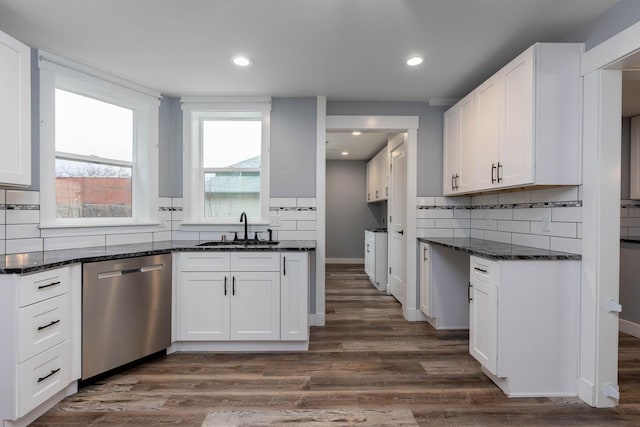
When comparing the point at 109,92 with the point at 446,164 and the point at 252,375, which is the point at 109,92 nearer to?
the point at 252,375

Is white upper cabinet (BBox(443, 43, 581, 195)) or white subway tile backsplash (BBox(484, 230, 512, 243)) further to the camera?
white subway tile backsplash (BBox(484, 230, 512, 243))

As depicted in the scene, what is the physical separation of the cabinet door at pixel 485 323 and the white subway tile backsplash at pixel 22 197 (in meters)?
3.27

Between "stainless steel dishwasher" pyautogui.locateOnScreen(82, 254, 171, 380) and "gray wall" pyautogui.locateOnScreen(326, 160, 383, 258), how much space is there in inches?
203

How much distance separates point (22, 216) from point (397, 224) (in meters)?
3.76

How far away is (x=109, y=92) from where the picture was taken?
9.62ft

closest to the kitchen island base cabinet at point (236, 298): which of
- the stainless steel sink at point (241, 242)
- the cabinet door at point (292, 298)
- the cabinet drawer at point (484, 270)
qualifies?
the cabinet door at point (292, 298)

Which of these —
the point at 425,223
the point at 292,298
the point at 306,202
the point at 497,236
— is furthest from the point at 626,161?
the point at 292,298

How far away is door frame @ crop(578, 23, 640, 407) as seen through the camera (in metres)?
1.98

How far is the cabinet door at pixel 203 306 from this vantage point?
109 inches

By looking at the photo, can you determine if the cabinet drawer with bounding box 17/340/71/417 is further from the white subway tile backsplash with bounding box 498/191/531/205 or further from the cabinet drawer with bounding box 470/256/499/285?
the white subway tile backsplash with bounding box 498/191/531/205

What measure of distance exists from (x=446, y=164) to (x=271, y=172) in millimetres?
1812

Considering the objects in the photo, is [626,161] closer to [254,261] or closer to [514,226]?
[514,226]

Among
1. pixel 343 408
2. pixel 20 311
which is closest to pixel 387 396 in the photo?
pixel 343 408

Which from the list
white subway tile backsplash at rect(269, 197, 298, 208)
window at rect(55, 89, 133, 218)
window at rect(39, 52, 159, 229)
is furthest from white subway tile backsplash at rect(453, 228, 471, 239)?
window at rect(55, 89, 133, 218)
